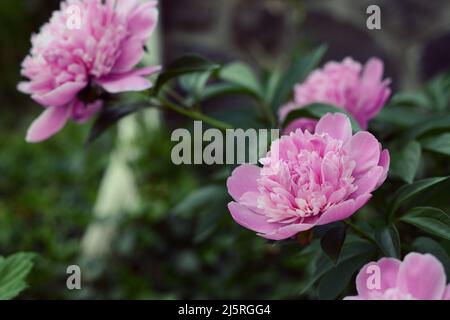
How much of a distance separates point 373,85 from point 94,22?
0.34 metres

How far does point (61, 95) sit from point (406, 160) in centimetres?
38

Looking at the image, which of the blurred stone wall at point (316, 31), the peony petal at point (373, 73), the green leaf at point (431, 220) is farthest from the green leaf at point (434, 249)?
the blurred stone wall at point (316, 31)

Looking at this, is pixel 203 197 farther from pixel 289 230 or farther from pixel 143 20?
pixel 289 230

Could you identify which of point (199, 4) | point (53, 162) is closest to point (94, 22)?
point (53, 162)

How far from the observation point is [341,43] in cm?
208

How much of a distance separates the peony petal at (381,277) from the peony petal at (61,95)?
1.18 feet

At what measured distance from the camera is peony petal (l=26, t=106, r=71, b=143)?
2.54 feet

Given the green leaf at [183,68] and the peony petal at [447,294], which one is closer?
the peony petal at [447,294]

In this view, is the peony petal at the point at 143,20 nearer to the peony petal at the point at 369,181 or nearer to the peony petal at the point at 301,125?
the peony petal at the point at 301,125

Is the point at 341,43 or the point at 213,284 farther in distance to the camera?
the point at 341,43

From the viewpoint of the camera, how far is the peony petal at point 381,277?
535 mm

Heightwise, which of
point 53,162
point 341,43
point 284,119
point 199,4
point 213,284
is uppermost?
point 199,4

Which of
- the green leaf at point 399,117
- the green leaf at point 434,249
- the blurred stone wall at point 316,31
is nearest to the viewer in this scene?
the green leaf at point 434,249
